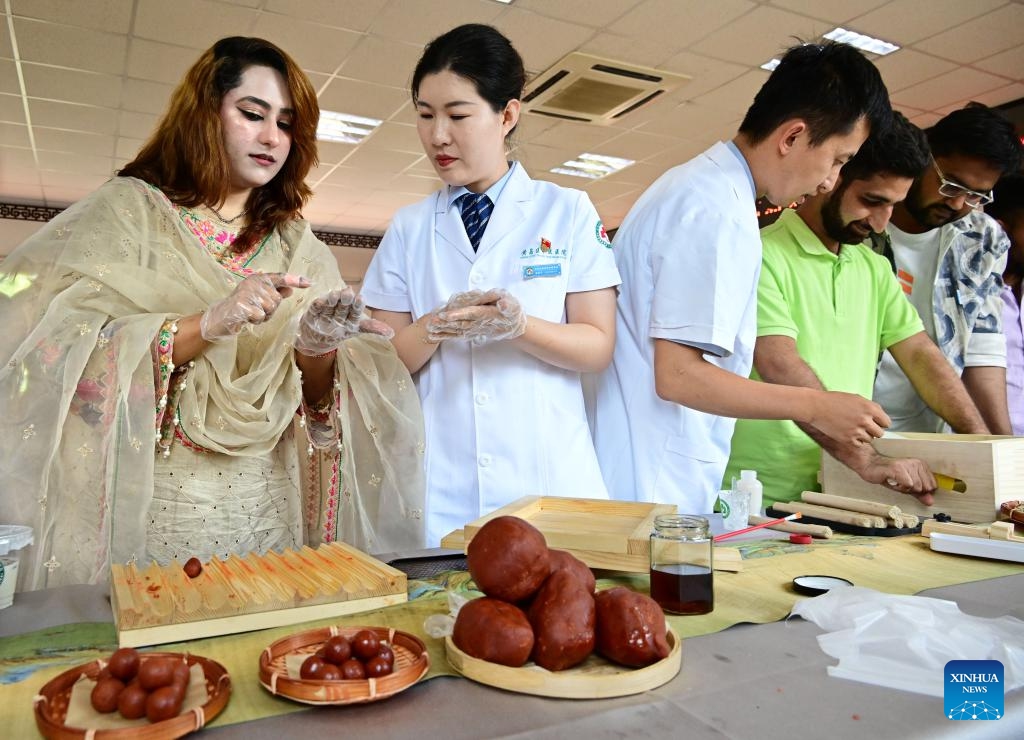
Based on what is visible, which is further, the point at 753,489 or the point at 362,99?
the point at 362,99

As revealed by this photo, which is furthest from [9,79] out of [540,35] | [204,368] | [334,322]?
[334,322]

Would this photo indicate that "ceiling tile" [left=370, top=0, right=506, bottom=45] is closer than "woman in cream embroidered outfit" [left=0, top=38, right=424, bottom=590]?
No

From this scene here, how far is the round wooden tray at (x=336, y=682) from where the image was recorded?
0.76 meters

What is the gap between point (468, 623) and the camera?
87cm

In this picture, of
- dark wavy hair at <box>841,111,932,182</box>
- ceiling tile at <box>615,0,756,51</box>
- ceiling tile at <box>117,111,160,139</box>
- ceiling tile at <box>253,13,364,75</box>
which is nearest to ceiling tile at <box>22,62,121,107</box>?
ceiling tile at <box>117,111,160,139</box>

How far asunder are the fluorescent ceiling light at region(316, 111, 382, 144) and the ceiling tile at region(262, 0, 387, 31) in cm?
167

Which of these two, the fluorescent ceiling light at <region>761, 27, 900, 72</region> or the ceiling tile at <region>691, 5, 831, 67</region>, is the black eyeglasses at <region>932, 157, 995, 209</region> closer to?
the ceiling tile at <region>691, 5, 831, 67</region>

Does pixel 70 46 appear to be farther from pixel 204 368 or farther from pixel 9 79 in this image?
pixel 204 368

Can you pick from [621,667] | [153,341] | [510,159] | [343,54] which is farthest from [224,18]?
[621,667]

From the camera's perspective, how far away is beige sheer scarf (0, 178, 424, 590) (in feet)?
4.82

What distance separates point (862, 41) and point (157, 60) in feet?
15.9

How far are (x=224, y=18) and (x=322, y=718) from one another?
4950 millimetres

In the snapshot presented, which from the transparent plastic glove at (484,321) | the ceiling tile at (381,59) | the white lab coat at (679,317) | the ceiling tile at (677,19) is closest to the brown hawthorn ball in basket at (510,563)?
the transparent plastic glove at (484,321)

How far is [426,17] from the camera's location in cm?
481
